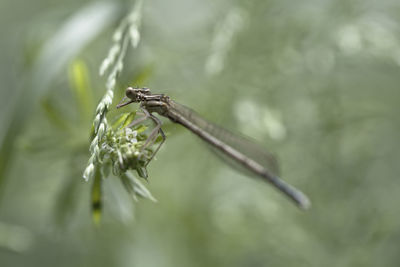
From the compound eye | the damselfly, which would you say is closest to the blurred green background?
the damselfly

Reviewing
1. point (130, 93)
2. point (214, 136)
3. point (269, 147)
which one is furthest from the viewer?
point (269, 147)

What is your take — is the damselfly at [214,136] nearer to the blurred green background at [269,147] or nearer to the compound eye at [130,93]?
the compound eye at [130,93]

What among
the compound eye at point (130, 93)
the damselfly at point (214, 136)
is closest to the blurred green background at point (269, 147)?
the damselfly at point (214, 136)

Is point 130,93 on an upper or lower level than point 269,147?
lower

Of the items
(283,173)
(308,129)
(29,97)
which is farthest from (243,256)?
(29,97)

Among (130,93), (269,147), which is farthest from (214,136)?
(269,147)

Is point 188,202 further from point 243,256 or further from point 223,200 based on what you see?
point 243,256

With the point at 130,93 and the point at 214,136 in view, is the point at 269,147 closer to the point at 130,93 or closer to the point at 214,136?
the point at 214,136
